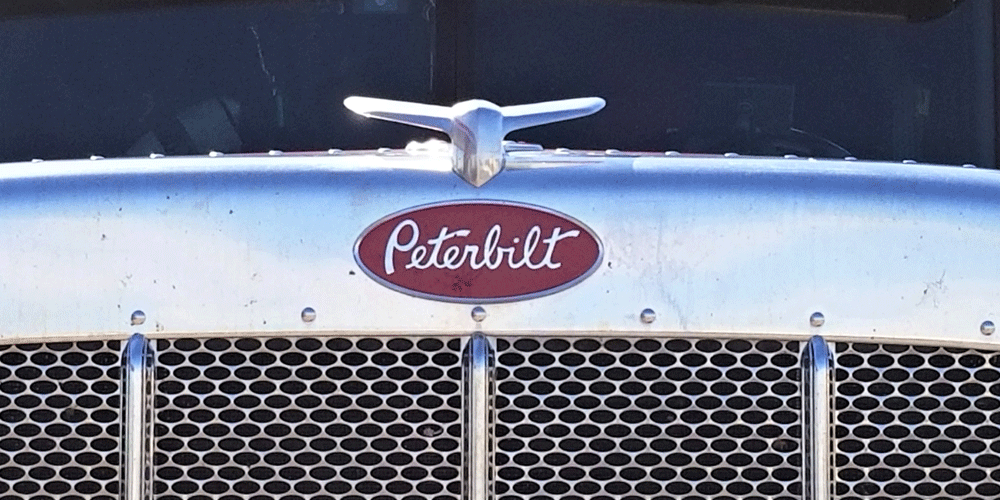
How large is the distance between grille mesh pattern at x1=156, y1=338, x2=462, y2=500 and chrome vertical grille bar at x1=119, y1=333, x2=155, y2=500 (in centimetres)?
2

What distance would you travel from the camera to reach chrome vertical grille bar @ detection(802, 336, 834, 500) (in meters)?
2.86

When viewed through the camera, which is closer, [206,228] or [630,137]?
[206,228]

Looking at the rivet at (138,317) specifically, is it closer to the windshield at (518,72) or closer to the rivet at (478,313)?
the rivet at (478,313)

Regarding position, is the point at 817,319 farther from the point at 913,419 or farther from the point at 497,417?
the point at 497,417

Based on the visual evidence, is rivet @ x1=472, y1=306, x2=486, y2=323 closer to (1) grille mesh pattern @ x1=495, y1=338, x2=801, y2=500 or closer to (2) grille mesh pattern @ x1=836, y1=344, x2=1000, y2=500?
(1) grille mesh pattern @ x1=495, y1=338, x2=801, y2=500

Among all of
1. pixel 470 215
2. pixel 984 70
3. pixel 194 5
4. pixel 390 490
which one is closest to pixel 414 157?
pixel 470 215

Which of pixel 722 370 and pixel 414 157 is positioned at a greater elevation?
pixel 414 157

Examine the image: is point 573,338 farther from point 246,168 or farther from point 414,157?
point 246,168

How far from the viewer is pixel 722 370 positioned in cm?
287

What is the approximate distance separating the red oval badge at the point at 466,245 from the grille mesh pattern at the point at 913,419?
0.52 metres

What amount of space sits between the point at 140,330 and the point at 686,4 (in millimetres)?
1429

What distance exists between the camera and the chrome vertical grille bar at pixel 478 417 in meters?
2.83

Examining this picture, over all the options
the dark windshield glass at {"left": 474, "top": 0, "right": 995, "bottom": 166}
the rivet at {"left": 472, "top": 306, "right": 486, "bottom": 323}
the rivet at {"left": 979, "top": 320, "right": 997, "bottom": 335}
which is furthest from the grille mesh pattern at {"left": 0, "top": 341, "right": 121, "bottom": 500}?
the rivet at {"left": 979, "top": 320, "right": 997, "bottom": 335}

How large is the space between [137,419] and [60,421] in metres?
0.15
